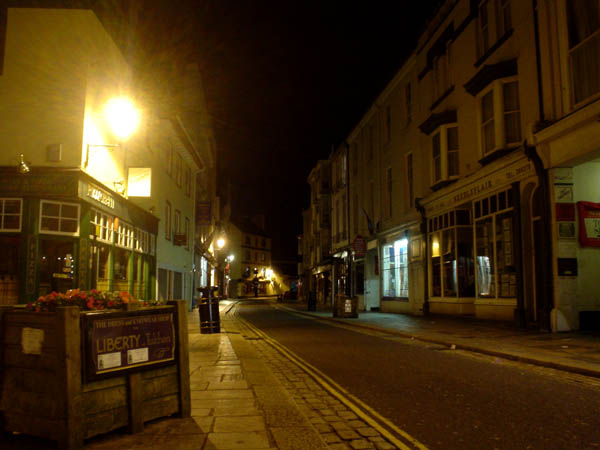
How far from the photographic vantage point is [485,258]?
1784 cm

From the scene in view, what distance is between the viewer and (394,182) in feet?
87.9

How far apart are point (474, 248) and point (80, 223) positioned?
1288cm

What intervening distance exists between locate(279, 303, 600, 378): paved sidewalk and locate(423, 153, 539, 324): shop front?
100 cm

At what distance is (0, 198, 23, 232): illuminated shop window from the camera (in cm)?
1288

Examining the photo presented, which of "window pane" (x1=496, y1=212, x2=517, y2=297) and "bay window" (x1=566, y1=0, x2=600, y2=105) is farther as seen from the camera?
"window pane" (x1=496, y1=212, x2=517, y2=297)

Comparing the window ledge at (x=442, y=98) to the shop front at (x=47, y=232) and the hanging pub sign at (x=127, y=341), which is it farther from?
the hanging pub sign at (x=127, y=341)

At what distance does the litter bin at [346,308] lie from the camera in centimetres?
2394

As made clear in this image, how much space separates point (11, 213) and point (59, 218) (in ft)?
3.60

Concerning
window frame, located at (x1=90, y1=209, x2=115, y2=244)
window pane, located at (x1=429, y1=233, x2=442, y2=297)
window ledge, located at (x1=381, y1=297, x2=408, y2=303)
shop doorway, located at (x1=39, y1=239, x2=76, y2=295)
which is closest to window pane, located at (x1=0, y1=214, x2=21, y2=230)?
shop doorway, located at (x1=39, y1=239, x2=76, y2=295)

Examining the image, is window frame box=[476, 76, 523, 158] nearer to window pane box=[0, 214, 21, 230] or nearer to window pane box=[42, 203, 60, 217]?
window pane box=[42, 203, 60, 217]

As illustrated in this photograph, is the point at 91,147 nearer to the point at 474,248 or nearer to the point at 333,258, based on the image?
the point at 474,248

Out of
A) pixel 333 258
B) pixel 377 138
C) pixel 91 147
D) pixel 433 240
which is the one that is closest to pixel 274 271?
pixel 333 258

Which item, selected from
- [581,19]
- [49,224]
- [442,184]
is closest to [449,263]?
[442,184]

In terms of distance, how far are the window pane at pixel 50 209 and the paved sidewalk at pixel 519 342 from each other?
1011cm
